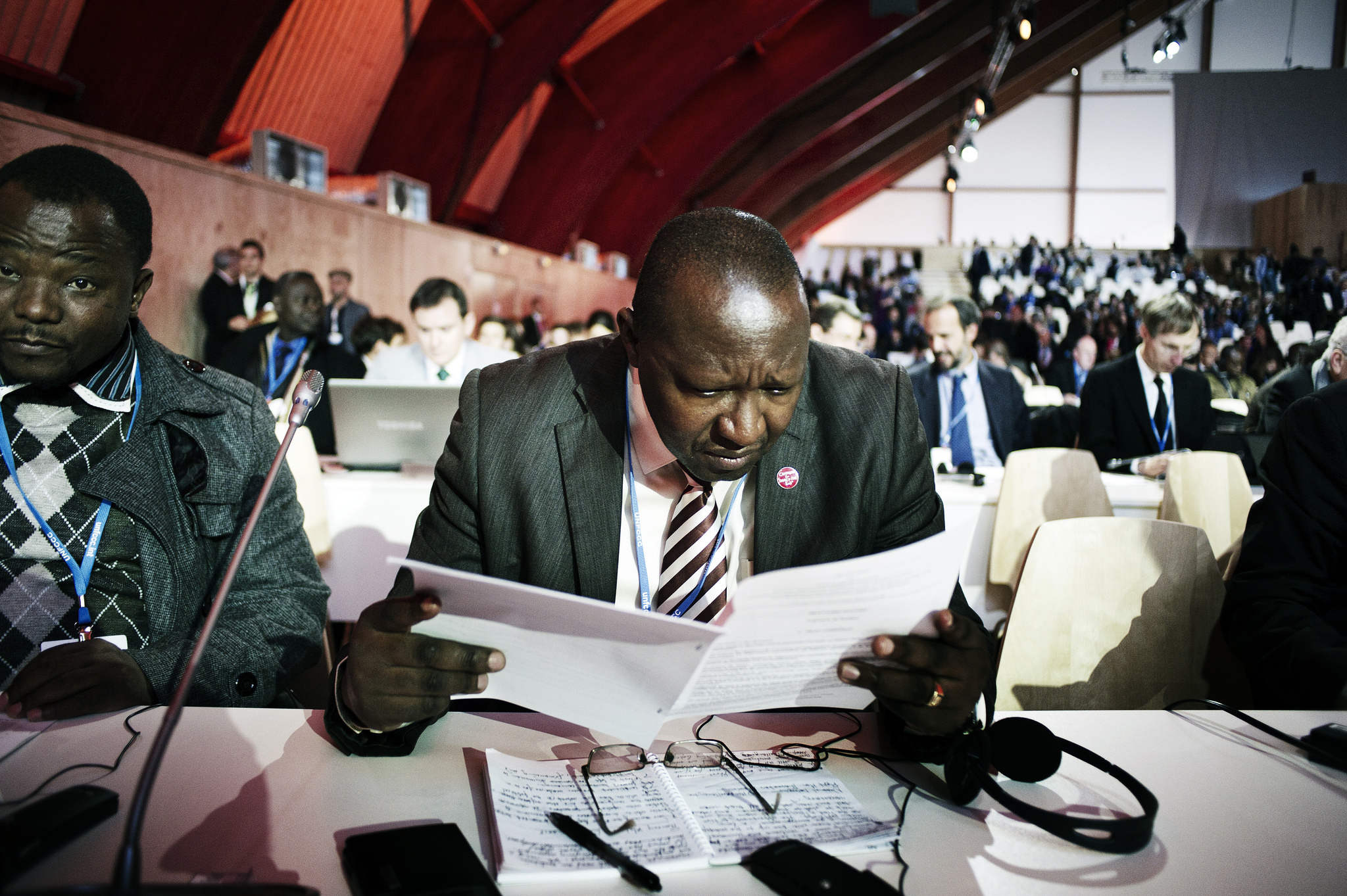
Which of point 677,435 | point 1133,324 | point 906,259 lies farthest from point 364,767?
point 906,259

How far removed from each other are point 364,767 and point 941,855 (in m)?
0.68

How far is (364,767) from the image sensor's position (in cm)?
105

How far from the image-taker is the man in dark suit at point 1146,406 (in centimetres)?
459

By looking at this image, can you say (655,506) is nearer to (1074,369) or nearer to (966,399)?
(966,399)

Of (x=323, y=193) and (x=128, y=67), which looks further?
(x=323, y=193)

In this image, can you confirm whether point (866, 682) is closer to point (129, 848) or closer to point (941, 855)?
point (941, 855)

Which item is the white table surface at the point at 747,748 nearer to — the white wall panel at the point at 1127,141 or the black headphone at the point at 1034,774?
the black headphone at the point at 1034,774

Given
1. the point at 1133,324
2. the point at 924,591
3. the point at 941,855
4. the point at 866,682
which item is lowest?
the point at 941,855

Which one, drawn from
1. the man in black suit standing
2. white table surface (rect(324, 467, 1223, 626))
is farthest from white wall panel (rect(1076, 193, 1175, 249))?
white table surface (rect(324, 467, 1223, 626))

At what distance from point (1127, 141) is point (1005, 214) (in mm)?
2071

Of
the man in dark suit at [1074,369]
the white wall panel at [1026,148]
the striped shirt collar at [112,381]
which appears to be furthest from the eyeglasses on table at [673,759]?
the white wall panel at [1026,148]

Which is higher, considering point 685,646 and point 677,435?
point 677,435

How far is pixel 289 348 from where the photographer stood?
4.72 m

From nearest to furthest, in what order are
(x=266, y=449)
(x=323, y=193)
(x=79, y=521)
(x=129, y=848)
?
(x=129, y=848), (x=79, y=521), (x=266, y=449), (x=323, y=193)
